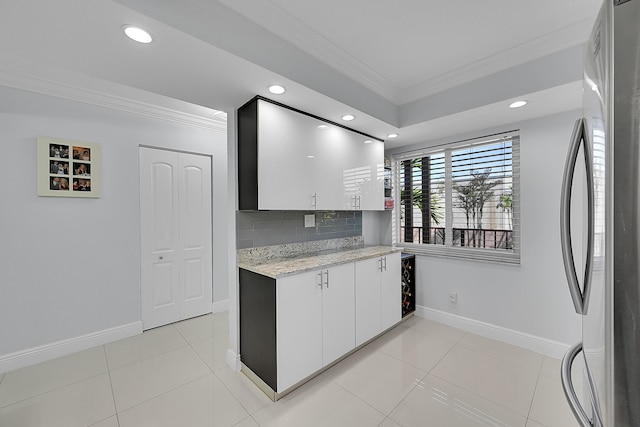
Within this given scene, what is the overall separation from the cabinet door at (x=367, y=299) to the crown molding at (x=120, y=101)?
103 inches

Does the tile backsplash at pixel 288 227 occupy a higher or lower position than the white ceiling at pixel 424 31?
lower

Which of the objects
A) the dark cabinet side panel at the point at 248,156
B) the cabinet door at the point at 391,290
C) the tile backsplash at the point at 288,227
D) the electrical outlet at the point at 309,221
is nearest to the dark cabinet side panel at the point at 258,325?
the tile backsplash at the point at 288,227

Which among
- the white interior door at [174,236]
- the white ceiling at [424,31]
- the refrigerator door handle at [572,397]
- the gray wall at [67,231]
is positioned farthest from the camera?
the white interior door at [174,236]

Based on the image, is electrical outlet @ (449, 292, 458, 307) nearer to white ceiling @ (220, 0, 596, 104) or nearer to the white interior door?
white ceiling @ (220, 0, 596, 104)

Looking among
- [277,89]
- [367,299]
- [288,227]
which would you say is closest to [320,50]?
[277,89]

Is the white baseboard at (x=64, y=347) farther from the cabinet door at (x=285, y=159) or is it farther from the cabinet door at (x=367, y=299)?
the cabinet door at (x=367, y=299)

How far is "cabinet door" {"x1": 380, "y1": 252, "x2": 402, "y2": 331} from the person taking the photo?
9.50 ft

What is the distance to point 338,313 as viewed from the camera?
2.37 meters

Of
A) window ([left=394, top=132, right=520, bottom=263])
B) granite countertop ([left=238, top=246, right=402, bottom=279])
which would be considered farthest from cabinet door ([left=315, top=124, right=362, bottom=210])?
window ([left=394, top=132, right=520, bottom=263])

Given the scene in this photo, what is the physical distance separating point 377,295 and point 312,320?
0.93 m

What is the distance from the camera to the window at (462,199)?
282cm

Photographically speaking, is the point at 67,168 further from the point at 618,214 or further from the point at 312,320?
the point at 618,214

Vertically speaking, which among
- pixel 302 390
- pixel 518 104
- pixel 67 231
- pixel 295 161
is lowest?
pixel 302 390

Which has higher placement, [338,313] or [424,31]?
[424,31]
